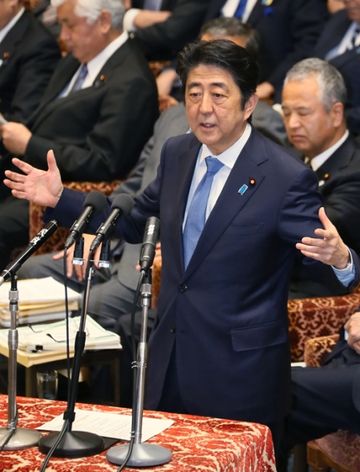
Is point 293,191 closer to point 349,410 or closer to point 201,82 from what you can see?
point 201,82

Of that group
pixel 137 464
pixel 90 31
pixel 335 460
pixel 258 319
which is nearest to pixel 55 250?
pixel 90 31

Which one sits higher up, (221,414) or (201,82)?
(201,82)

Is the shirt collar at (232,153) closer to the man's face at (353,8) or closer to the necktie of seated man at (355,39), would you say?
the man's face at (353,8)

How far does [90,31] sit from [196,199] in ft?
9.11

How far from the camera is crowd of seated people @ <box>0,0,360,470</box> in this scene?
184 inches

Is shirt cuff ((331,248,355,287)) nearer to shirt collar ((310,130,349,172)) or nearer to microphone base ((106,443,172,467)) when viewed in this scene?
microphone base ((106,443,172,467))

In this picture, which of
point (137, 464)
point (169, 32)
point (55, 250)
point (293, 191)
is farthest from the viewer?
point (169, 32)

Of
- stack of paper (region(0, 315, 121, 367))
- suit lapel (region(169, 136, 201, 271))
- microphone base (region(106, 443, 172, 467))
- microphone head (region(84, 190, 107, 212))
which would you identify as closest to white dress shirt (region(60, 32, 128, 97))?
stack of paper (region(0, 315, 121, 367))

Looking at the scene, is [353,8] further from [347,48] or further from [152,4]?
[152,4]

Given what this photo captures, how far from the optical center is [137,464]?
8.38 feet

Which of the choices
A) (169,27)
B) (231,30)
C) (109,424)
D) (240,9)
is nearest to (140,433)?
(109,424)

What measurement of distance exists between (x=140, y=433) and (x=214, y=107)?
1102 mm

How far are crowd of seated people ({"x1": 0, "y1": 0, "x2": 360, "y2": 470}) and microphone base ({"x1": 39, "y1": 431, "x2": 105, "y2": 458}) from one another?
136 cm

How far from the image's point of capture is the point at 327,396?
3877 mm
